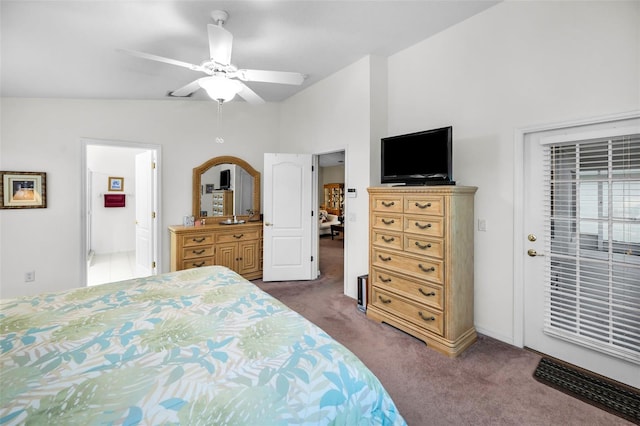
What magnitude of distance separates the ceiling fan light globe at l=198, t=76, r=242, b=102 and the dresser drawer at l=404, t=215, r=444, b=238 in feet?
6.19

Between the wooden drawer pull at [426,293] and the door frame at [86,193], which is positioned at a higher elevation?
the door frame at [86,193]

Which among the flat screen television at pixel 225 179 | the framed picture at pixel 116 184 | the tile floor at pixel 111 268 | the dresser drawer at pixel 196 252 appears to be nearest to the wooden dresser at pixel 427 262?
the dresser drawer at pixel 196 252

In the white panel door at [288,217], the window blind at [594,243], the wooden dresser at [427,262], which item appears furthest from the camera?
the white panel door at [288,217]

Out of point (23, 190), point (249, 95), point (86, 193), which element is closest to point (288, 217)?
point (249, 95)

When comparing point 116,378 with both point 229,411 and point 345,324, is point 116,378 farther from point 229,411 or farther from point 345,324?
point 345,324

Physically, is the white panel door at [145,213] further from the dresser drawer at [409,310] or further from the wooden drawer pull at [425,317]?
the wooden drawer pull at [425,317]

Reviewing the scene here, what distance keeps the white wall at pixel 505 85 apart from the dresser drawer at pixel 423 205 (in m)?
0.58

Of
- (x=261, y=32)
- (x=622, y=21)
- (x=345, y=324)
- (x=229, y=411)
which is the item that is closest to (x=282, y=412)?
(x=229, y=411)

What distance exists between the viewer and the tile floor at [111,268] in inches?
187

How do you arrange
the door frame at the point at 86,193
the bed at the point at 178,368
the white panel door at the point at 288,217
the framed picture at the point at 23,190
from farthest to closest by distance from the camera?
1. the white panel door at the point at 288,217
2. the door frame at the point at 86,193
3. the framed picture at the point at 23,190
4. the bed at the point at 178,368

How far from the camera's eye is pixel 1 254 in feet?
11.3

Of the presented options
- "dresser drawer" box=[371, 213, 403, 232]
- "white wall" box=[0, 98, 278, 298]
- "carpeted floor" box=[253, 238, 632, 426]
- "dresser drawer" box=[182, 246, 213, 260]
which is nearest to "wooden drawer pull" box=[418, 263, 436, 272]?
"dresser drawer" box=[371, 213, 403, 232]

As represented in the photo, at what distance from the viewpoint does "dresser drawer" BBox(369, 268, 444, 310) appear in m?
2.59

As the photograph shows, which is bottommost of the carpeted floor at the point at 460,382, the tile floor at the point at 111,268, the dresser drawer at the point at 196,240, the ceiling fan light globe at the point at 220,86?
the carpeted floor at the point at 460,382
